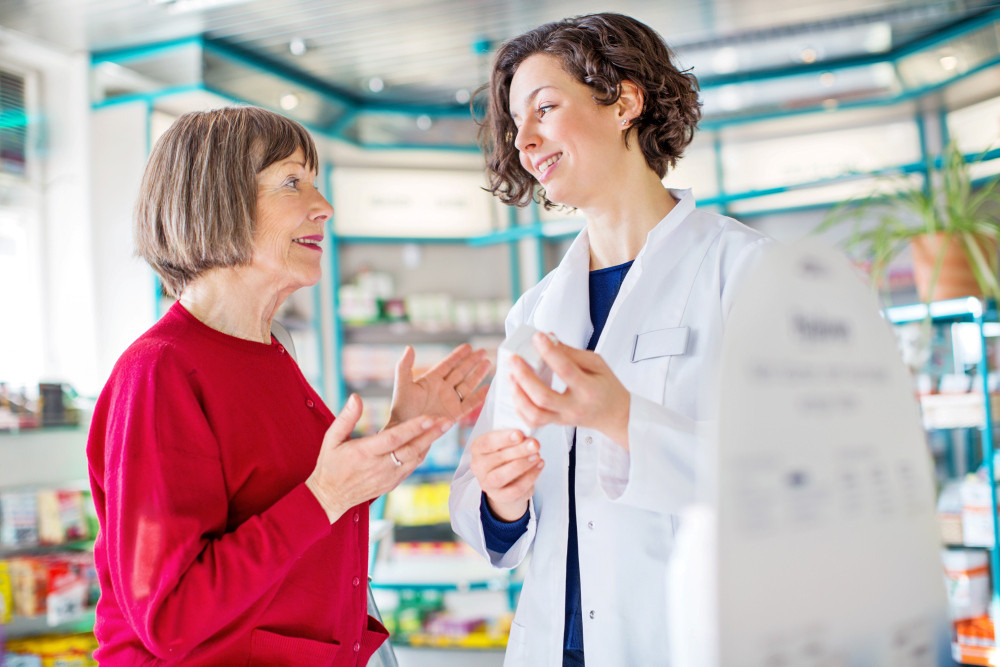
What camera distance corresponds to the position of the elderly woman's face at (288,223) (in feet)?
4.63

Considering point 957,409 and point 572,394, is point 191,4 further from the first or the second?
point 957,409

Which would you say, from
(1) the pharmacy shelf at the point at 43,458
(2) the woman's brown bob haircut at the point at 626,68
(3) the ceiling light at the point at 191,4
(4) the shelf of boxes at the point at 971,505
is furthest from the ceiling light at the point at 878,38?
(1) the pharmacy shelf at the point at 43,458

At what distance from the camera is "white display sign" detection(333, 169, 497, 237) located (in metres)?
6.01

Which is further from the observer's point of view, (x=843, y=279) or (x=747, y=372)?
(x=843, y=279)

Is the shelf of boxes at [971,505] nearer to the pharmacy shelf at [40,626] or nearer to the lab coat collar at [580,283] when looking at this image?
the lab coat collar at [580,283]

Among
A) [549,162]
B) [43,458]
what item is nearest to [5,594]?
[43,458]

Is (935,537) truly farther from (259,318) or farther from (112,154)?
(112,154)

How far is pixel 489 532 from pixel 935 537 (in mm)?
803

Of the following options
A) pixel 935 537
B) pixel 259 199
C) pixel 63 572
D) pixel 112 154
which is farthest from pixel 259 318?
pixel 112 154

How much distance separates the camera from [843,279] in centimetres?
91

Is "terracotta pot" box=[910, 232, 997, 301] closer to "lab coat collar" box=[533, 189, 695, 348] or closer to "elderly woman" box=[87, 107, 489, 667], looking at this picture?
"lab coat collar" box=[533, 189, 695, 348]

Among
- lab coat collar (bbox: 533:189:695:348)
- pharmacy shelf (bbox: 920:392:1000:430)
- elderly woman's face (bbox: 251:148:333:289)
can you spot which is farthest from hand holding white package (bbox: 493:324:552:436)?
pharmacy shelf (bbox: 920:392:1000:430)

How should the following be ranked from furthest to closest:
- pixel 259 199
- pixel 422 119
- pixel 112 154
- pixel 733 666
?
pixel 422 119 → pixel 112 154 → pixel 259 199 → pixel 733 666

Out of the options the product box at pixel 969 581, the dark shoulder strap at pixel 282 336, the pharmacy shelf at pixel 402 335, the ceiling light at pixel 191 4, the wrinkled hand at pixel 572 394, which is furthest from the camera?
the pharmacy shelf at pixel 402 335
